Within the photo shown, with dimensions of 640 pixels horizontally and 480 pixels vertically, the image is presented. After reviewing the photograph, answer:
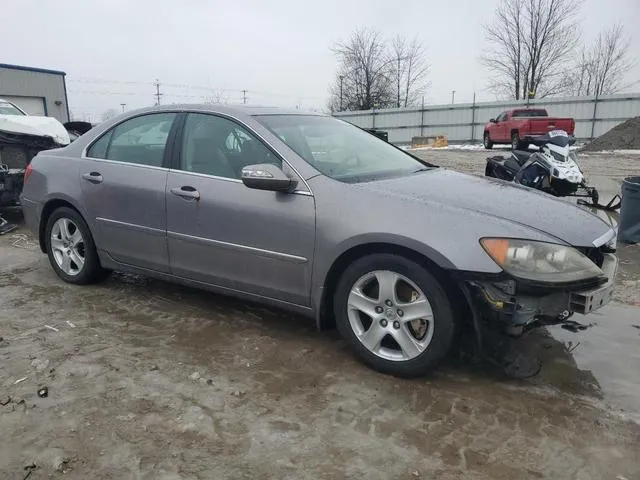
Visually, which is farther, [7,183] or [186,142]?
[7,183]

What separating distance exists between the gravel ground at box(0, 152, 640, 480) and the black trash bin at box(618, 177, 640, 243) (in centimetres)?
257

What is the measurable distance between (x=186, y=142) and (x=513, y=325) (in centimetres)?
253

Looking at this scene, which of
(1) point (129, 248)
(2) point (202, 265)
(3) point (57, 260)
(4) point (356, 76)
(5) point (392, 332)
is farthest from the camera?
(4) point (356, 76)

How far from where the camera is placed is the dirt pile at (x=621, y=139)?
2244 cm

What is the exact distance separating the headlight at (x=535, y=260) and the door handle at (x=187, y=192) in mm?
1928

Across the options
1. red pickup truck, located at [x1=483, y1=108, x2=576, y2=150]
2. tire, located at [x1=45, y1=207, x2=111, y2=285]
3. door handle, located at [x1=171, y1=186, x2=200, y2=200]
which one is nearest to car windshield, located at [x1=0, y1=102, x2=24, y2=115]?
tire, located at [x1=45, y1=207, x2=111, y2=285]

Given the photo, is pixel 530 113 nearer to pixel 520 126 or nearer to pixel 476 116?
pixel 520 126

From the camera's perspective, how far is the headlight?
8.95 ft

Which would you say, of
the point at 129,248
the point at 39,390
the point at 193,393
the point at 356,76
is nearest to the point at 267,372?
the point at 193,393

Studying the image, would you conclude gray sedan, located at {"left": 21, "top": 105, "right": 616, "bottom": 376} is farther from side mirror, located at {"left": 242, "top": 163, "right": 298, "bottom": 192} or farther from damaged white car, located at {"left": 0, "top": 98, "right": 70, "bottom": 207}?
damaged white car, located at {"left": 0, "top": 98, "right": 70, "bottom": 207}

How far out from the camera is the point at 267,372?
126 inches

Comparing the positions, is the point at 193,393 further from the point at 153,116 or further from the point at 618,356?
the point at 618,356

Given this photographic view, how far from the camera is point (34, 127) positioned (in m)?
8.04

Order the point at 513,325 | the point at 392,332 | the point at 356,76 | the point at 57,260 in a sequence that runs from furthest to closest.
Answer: the point at 356,76 < the point at 57,260 < the point at 392,332 < the point at 513,325
